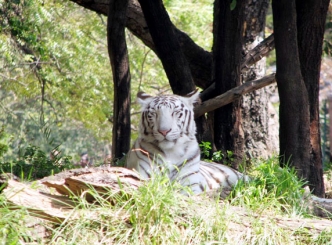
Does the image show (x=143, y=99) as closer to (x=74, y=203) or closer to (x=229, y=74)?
(x=229, y=74)

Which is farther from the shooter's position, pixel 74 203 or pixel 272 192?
pixel 272 192

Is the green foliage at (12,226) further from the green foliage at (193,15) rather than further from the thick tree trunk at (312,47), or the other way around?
the green foliage at (193,15)

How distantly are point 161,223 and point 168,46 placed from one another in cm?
449

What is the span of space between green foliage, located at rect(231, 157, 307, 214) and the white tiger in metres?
0.40

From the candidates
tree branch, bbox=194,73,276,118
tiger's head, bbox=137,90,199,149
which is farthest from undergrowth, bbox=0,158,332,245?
tree branch, bbox=194,73,276,118

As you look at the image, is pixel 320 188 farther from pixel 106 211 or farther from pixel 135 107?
pixel 135 107

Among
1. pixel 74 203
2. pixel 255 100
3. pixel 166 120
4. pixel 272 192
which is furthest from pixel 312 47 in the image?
pixel 74 203

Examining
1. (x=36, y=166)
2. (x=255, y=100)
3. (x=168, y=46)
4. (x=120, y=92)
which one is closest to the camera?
(x=36, y=166)

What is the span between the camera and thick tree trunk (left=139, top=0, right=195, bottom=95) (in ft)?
28.9

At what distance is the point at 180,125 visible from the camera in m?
6.59

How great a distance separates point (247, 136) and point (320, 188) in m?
3.11

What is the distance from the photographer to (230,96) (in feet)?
27.5

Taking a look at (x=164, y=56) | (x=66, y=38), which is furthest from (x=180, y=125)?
(x=66, y=38)

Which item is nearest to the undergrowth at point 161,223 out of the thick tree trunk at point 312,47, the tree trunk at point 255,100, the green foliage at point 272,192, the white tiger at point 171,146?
the green foliage at point 272,192
